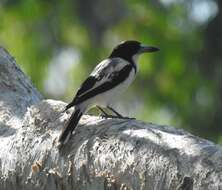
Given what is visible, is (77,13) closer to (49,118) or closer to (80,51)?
(80,51)

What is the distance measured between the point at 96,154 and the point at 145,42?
8998 mm

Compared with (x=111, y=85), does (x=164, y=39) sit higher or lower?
higher

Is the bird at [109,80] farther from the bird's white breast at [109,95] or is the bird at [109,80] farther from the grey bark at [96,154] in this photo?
the grey bark at [96,154]

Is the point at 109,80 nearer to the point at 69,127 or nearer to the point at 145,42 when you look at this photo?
the point at 69,127

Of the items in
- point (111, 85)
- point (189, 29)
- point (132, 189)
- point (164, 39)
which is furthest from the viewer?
point (189, 29)

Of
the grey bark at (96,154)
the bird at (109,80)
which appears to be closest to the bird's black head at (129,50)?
the bird at (109,80)

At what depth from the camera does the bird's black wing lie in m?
7.40

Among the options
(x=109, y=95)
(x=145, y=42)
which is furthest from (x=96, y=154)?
(x=145, y=42)

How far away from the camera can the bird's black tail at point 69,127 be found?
6.37 meters

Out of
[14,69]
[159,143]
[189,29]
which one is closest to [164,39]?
[189,29]

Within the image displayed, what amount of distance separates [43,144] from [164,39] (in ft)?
30.0

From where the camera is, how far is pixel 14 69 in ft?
26.0

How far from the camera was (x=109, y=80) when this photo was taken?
7.75 metres

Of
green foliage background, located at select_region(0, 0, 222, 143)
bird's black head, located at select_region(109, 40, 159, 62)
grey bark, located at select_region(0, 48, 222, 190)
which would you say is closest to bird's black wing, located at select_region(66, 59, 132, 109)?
bird's black head, located at select_region(109, 40, 159, 62)
